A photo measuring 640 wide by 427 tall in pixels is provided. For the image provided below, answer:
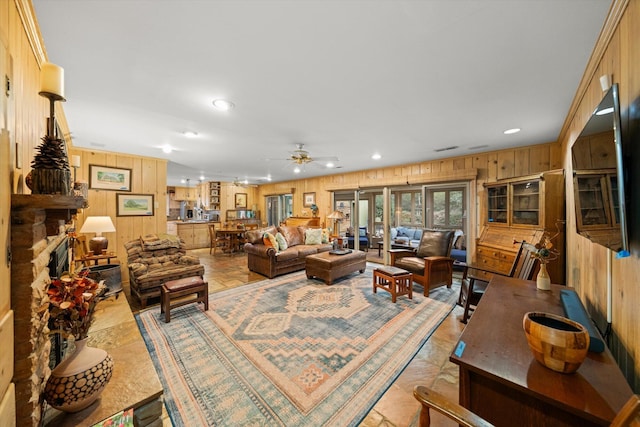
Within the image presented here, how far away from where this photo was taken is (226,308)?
10.5 feet

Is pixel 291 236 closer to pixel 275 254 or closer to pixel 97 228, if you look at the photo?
pixel 275 254

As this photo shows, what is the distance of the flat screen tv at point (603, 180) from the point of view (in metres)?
1.09

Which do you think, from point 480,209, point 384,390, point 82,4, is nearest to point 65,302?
point 82,4

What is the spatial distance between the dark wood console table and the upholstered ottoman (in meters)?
2.94

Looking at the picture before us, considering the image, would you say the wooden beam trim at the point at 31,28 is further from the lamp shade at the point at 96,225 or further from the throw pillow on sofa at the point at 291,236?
the throw pillow on sofa at the point at 291,236

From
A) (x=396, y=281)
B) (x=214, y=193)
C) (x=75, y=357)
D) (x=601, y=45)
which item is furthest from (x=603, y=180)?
(x=214, y=193)

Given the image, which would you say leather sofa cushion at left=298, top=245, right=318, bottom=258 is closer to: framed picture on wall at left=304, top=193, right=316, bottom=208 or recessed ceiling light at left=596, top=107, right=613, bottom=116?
framed picture on wall at left=304, top=193, right=316, bottom=208

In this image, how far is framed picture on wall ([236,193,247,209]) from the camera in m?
9.40

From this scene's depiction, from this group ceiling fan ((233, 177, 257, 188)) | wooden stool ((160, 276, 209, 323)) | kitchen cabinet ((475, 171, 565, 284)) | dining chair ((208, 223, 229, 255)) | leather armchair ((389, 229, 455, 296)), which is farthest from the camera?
ceiling fan ((233, 177, 257, 188))

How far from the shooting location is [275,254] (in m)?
4.56

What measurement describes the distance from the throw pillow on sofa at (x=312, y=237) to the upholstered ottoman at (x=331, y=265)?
3.87 ft

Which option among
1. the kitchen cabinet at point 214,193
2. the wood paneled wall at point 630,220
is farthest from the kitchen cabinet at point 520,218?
the kitchen cabinet at point 214,193

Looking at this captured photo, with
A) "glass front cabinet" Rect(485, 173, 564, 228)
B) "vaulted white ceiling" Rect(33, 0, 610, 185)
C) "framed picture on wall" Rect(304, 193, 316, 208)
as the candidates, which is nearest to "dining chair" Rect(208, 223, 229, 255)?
"framed picture on wall" Rect(304, 193, 316, 208)

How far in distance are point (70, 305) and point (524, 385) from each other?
82.5 inches
